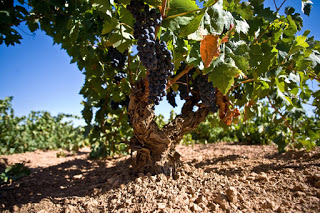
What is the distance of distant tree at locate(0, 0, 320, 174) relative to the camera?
61.6 inches

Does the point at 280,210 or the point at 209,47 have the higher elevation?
the point at 209,47

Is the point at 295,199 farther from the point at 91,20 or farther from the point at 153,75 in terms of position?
the point at 91,20

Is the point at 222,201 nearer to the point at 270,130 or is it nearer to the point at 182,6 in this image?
the point at 182,6

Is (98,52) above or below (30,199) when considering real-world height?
above

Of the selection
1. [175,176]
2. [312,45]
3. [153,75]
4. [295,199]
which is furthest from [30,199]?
[312,45]

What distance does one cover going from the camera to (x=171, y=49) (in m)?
1.97

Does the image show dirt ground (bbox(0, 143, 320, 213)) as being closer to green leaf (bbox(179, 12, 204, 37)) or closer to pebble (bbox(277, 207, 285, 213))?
pebble (bbox(277, 207, 285, 213))

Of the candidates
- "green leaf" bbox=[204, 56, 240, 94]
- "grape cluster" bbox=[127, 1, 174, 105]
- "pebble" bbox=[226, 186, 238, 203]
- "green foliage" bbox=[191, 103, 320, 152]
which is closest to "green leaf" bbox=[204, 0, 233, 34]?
"green leaf" bbox=[204, 56, 240, 94]

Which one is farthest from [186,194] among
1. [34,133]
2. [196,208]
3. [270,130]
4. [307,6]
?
[34,133]

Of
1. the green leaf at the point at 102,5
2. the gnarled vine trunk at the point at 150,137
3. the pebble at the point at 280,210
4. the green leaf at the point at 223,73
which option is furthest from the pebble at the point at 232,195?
the green leaf at the point at 102,5

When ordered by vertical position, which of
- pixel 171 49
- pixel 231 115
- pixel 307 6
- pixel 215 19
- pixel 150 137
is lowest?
pixel 150 137

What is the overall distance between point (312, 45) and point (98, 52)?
2665mm

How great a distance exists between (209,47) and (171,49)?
593 millimetres

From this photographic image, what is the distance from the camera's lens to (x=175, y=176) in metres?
2.37
